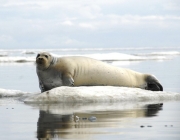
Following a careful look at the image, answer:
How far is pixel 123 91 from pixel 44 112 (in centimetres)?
272

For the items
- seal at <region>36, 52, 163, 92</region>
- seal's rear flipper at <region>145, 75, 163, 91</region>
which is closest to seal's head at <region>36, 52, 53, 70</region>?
seal at <region>36, 52, 163, 92</region>

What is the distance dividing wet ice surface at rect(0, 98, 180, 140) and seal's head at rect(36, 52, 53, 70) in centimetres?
153

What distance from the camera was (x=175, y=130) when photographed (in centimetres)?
687

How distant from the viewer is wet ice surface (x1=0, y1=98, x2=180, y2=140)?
666 centimetres

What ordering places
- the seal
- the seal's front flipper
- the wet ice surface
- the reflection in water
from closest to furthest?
1. the wet ice surface
2. the reflection in water
3. the seal's front flipper
4. the seal

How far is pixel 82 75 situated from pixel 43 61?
0.99m

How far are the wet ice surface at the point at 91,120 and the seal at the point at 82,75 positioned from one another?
1.52 metres

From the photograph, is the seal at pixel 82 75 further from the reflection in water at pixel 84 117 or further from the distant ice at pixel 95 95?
the reflection in water at pixel 84 117

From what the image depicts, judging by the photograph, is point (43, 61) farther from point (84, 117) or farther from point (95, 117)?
point (95, 117)

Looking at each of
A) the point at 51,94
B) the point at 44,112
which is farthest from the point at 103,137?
the point at 51,94

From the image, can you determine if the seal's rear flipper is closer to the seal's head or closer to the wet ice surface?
the wet ice surface

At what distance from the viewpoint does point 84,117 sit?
28.2 ft

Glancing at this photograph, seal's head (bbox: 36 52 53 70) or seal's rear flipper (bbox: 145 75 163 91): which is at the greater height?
seal's head (bbox: 36 52 53 70)

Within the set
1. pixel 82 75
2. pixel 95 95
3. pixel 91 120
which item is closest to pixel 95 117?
pixel 91 120
